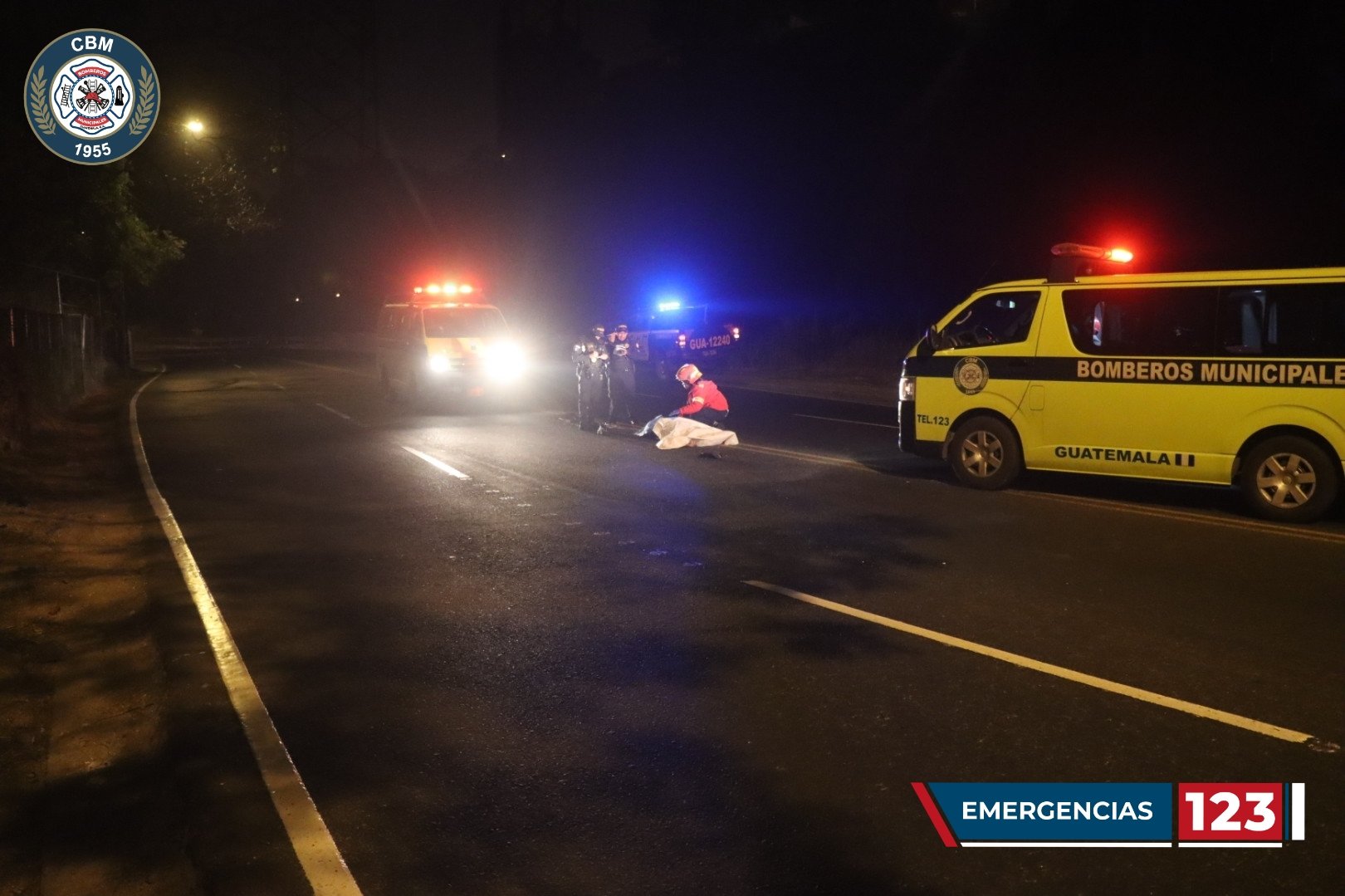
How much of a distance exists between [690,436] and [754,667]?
9.05 m

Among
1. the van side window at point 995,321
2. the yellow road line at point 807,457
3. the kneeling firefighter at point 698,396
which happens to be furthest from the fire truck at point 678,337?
the van side window at point 995,321

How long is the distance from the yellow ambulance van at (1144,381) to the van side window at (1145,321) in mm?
12

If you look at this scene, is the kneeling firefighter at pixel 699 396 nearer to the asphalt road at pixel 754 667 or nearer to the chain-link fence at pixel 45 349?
the asphalt road at pixel 754 667

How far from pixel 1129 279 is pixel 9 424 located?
13.4 m

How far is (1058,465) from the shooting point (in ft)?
38.2

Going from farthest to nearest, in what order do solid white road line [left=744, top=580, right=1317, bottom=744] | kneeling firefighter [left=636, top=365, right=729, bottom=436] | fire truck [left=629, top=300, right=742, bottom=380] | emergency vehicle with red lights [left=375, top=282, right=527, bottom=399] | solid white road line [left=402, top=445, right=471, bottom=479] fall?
fire truck [left=629, top=300, right=742, bottom=380] → emergency vehicle with red lights [left=375, top=282, right=527, bottom=399] → kneeling firefighter [left=636, top=365, right=729, bottom=436] → solid white road line [left=402, top=445, right=471, bottom=479] → solid white road line [left=744, top=580, right=1317, bottom=744]

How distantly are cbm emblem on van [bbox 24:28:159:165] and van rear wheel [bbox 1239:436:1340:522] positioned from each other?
1568 centimetres

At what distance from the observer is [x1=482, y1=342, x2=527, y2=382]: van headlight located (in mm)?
22203

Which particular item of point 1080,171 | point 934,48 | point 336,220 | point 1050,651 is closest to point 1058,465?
point 1050,651

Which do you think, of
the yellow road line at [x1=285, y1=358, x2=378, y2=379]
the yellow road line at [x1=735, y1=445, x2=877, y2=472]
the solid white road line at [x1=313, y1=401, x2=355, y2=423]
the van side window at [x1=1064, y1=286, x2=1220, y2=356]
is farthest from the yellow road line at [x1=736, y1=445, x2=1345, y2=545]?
the yellow road line at [x1=285, y1=358, x2=378, y2=379]

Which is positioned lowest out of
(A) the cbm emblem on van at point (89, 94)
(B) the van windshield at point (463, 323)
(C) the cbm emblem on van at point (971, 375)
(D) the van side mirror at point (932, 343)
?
(C) the cbm emblem on van at point (971, 375)

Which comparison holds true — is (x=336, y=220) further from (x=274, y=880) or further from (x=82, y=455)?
(x=274, y=880)

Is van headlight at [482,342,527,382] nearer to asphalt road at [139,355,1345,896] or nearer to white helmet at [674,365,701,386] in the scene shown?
white helmet at [674,365,701,386]

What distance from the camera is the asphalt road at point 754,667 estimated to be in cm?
436
